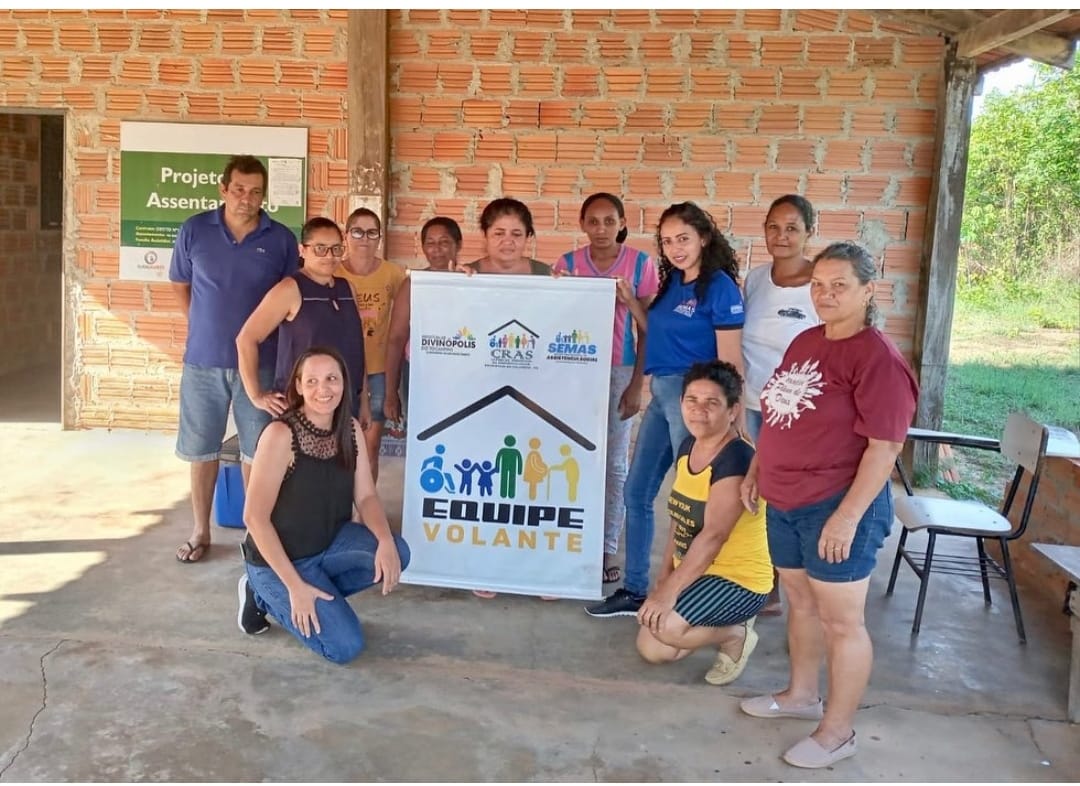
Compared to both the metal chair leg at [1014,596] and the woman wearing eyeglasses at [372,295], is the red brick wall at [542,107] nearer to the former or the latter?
the woman wearing eyeglasses at [372,295]

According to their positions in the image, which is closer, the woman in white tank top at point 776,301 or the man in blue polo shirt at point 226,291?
the woman in white tank top at point 776,301

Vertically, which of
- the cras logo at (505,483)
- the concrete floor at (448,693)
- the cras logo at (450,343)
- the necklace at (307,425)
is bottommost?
the concrete floor at (448,693)

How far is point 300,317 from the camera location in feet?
12.0

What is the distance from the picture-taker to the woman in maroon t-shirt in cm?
246

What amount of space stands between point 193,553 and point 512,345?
1.66 m

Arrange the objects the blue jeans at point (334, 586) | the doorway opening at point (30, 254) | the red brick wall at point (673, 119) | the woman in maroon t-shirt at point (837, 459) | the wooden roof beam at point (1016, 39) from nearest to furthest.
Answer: the woman in maroon t-shirt at point (837, 459) < the blue jeans at point (334, 586) < the wooden roof beam at point (1016, 39) < the red brick wall at point (673, 119) < the doorway opening at point (30, 254)

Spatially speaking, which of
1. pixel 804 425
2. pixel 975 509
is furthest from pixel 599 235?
pixel 975 509

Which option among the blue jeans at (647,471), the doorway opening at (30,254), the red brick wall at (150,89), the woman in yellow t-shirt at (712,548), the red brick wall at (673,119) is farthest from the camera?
the doorway opening at (30,254)

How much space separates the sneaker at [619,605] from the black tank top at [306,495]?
106cm

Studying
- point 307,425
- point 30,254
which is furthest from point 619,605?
point 30,254

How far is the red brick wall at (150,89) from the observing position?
20.0 feet

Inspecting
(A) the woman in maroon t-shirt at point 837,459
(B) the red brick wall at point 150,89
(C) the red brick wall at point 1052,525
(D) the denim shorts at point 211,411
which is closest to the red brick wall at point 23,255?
(B) the red brick wall at point 150,89

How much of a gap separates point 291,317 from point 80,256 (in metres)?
3.44

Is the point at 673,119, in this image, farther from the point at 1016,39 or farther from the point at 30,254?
the point at 30,254
